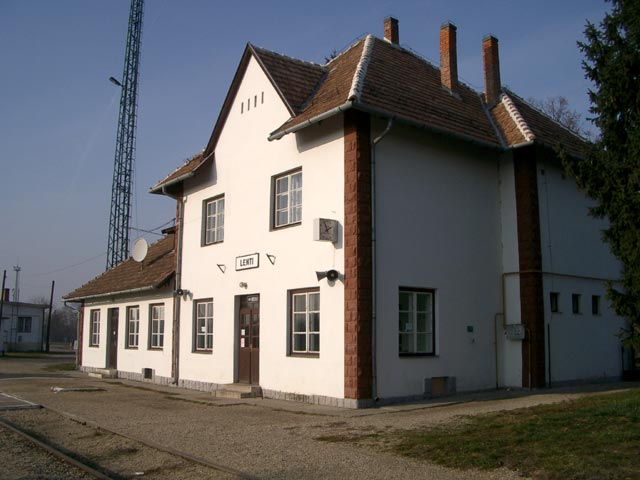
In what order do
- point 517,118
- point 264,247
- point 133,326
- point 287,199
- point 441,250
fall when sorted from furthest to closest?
point 133,326 < point 517,118 < point 264,247 < point 287,199 < point 441,250

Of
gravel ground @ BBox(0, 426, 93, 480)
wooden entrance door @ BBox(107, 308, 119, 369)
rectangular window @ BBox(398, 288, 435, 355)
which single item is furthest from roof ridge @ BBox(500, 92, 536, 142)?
wooden entrance door @ BBox(107, 308, 119, 369)

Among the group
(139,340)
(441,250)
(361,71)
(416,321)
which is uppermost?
(361,71)

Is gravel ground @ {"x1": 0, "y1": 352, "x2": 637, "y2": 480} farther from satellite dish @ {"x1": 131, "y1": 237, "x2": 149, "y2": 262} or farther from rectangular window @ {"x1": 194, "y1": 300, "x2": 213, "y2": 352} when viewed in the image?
satellite dish @ {"x1": 131, "y1": 237, "x2": 149, "y2": 262}

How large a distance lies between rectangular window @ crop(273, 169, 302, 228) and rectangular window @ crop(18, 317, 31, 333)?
49.3 meters

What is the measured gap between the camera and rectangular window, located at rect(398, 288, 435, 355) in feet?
47.1

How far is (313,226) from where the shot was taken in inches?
545

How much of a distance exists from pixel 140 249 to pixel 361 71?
11.9 metres

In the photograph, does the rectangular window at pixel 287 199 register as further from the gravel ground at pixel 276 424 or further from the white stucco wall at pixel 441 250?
the gravel ground at pixel 276 424

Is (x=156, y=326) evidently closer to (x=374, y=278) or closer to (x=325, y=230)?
(x=325, y=230)

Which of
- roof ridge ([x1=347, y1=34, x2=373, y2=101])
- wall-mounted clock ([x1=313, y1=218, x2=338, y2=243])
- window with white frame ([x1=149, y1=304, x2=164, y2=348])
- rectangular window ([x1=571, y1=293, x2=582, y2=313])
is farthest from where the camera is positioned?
window with white frame ([x1=149, y1=304, x2=164, y2=348])

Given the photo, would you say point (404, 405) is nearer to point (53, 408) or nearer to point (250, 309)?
point (250, 309)

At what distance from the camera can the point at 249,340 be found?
16.7 metres

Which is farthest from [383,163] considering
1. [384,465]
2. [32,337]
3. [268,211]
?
[32,337]

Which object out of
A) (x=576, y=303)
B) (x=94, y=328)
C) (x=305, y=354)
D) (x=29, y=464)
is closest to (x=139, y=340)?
(x=94, y=328)
